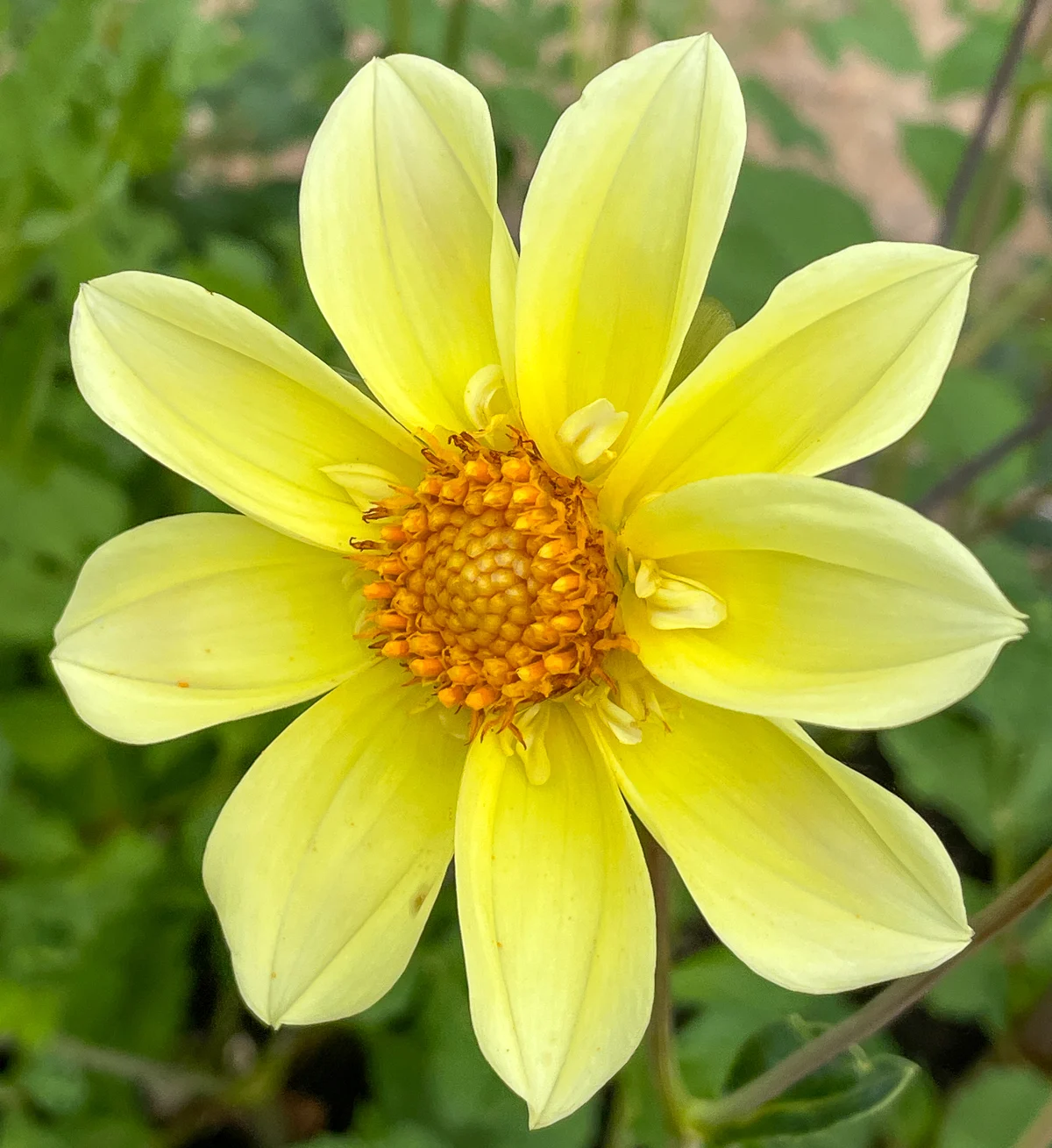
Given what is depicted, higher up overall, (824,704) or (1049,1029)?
(824,704)

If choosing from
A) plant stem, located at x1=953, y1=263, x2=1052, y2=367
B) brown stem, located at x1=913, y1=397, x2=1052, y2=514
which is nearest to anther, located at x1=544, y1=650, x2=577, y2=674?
brown stem, located at x1=913, y1=397, x2=1052, y2=514

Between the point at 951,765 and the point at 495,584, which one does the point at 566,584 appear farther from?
the point at 951,765

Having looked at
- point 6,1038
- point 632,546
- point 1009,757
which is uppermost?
point 632,546

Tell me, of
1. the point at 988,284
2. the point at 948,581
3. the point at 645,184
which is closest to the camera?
the point at 948,581

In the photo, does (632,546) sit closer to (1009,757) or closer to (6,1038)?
(1009,757)

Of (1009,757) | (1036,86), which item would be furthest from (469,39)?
(1009,757)

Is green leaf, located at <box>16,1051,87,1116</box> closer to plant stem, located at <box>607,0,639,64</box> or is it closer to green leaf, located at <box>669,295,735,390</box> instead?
green leaf, located at <box>669,295,735,390</box>

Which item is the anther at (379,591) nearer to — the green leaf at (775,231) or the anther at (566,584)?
the anther at (566,584)

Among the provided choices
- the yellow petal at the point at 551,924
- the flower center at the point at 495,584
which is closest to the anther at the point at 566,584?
the flower center at the point at 495,584
